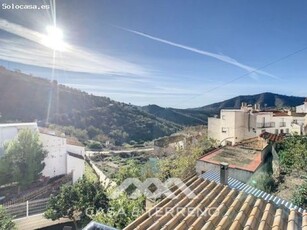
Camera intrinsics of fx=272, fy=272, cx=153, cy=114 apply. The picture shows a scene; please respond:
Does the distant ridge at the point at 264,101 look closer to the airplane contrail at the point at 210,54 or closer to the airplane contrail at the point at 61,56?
the airplane contrail at the point at 210,54

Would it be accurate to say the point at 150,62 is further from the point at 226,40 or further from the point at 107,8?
the point at 107,8

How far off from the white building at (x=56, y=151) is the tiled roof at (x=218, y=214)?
14.5m

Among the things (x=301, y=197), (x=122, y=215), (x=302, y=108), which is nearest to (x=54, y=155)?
(x=122, y=215)

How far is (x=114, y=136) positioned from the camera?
2442cm

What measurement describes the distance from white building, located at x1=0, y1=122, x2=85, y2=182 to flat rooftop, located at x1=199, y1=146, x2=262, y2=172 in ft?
34.7

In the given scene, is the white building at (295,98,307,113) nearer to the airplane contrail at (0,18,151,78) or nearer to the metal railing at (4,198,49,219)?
the airplane contrail at (0,18,151,78)

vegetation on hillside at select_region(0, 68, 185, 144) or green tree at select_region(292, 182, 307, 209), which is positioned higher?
vegetation on hillside at select_region(0, 68, 185, 144)

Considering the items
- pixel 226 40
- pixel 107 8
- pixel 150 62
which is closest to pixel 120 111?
pixel 150 62

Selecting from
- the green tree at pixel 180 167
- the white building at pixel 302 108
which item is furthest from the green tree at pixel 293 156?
the white building at pixel 302 108

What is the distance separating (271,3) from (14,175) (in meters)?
14.0

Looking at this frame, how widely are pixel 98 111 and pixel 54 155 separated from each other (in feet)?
32.5

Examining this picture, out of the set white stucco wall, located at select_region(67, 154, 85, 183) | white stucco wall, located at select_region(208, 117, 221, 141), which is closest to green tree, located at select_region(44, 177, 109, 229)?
white stucco wall, located at select_region(67, 154, 85, 183)

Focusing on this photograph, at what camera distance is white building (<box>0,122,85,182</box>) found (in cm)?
1662

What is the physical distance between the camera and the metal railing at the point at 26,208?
1283 centimetres
